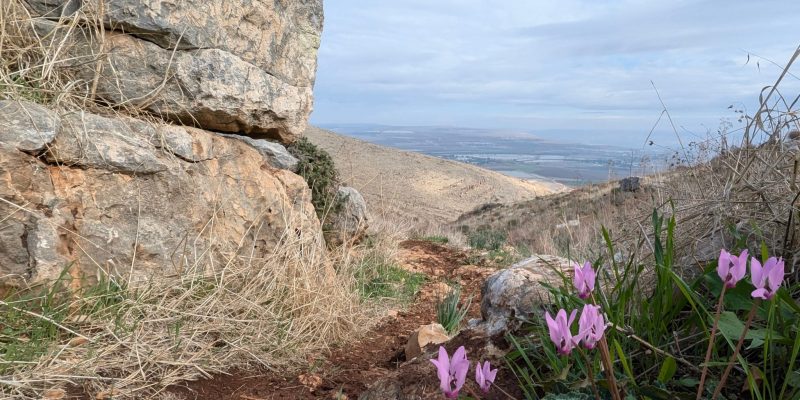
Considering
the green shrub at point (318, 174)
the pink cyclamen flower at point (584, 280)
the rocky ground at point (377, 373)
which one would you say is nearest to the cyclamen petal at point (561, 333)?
the pink cyclamen flower at point (584, 280)

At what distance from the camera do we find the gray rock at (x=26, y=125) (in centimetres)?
350

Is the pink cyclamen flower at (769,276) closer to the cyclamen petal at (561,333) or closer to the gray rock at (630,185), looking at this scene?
the cyclamen petal at (561,333)

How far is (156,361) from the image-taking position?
3.30 meters

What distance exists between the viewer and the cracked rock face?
3473mm

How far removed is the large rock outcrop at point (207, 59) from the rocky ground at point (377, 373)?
2.05 meters

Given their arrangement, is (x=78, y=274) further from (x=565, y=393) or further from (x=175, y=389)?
(x=565, y=393)

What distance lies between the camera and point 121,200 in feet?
13.0

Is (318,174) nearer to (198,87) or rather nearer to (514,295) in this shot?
(198,87)

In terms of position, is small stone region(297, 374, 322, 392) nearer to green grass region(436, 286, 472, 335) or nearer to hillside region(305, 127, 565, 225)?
green grass region(436, 286, 472, 335)

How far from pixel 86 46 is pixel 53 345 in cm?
224

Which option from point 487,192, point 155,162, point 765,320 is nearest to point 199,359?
point 155,162

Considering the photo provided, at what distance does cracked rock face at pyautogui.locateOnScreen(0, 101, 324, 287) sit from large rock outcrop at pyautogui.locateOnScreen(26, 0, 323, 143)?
283 mm

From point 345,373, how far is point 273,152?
2419 mm

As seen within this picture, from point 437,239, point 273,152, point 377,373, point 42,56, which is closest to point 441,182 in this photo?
point 437,239
